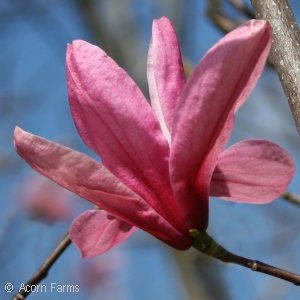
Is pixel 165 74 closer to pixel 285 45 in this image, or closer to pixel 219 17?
pixel 285 45

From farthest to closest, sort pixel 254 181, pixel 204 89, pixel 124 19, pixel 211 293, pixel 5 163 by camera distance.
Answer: pixel 124 19, pixel 5 163, pixel 211 293, pixel 254 181, pixel 204 89

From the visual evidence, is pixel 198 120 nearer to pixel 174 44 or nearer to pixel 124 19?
pixel 174 44

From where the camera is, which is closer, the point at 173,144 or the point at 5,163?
the point at 173,144

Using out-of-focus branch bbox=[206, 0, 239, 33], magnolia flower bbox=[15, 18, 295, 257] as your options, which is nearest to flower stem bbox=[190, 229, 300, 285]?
magnolia flower bbox=[15, 18, 295, 257]

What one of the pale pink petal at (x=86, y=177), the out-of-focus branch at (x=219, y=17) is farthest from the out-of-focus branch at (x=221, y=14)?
the pale pink petal at (x=86, y=177)

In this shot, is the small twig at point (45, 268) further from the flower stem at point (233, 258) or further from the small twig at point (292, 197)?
the small twig at point (292, 197)

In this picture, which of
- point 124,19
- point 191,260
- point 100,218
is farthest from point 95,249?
point 124,19

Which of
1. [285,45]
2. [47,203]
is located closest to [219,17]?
[285,45]
